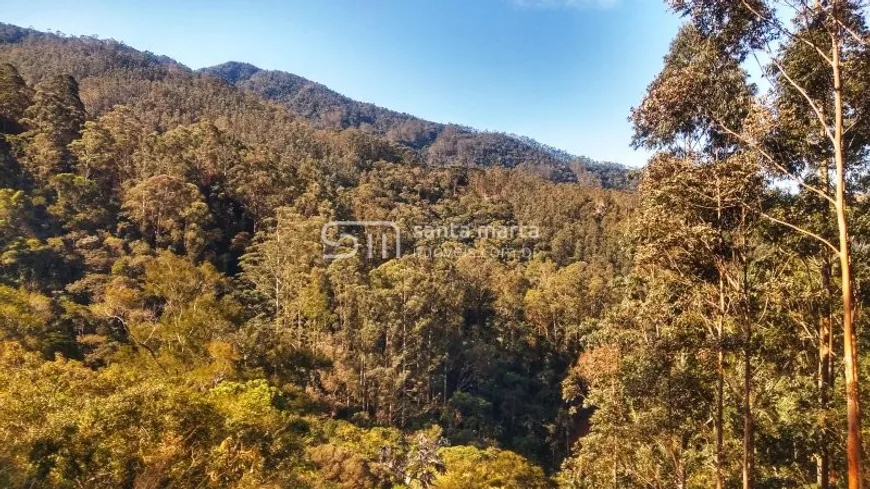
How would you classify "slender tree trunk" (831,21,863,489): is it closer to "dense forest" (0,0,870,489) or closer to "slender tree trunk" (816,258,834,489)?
"dense forest" (0,0,870,489)

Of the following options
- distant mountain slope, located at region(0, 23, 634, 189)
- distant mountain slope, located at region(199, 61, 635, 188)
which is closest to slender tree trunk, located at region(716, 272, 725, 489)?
distant mountain slope, located at region(0, 23, 634, 189)

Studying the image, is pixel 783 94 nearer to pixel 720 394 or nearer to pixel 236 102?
pixel 720 394

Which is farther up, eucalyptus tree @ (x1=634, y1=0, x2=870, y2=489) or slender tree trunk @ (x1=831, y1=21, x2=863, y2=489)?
eucalyptus tree @ (x1=634, y1=0, x2=870, y2=489)

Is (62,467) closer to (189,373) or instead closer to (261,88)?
(189,373)

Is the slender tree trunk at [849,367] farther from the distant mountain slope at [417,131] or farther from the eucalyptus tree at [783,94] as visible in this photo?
the distant mountain slope at [417,131]

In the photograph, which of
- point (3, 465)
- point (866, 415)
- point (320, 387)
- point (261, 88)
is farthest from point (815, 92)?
point (261, 88)
